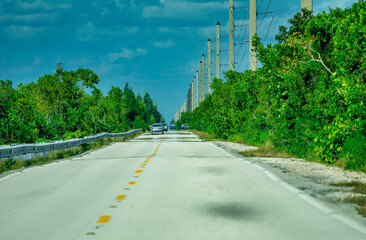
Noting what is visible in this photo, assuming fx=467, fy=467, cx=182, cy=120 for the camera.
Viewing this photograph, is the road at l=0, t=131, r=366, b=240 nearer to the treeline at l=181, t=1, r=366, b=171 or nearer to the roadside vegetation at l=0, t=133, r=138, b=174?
the roadside vegetation at l=0, t=133, r=138, b=174

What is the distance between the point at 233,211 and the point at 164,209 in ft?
4.01

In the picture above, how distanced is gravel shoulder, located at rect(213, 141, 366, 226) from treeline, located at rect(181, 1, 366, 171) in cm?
84

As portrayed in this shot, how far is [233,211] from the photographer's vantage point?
8023 mm

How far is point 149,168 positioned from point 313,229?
31.4ft

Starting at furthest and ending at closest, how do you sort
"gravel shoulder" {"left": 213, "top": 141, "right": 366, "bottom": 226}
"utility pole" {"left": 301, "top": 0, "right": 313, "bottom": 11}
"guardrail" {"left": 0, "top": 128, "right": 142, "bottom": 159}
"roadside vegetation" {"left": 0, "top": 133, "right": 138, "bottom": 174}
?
"utility pole" {"left": 301, "top": 0, "right": 313, "bottom": 11} → "roadside vegetation" {"left": 0, "top": 133, "right": 138, "bottom": 174} → "guardrail" {"left": 0, "top": 128, "right": 142, "bottom": 159} → "gravel shoulder" {"left": 213, "top": 141, "right": 366, "bottom": 226}

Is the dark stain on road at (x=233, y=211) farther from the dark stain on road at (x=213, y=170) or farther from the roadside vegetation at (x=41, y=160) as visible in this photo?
the roadside vegetation at (x=41, y=160)

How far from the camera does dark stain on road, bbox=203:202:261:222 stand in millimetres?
7512

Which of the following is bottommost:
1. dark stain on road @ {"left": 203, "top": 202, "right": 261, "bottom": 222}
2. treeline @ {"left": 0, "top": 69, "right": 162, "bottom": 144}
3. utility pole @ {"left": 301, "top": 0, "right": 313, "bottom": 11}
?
dark stain on road @ {"left": 203, "top": 202, "right": 261, "bottom": 222}

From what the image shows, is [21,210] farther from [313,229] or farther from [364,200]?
[364,200]

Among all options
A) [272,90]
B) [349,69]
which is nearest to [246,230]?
[349,69]

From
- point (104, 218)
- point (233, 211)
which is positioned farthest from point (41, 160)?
point (233, 211)

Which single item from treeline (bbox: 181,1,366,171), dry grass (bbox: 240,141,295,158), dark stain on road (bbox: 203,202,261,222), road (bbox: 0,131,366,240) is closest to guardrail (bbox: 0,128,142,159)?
road (bbox: 0,131,366,240)

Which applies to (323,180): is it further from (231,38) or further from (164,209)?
(231,38)

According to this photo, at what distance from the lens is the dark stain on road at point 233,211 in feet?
24.6
